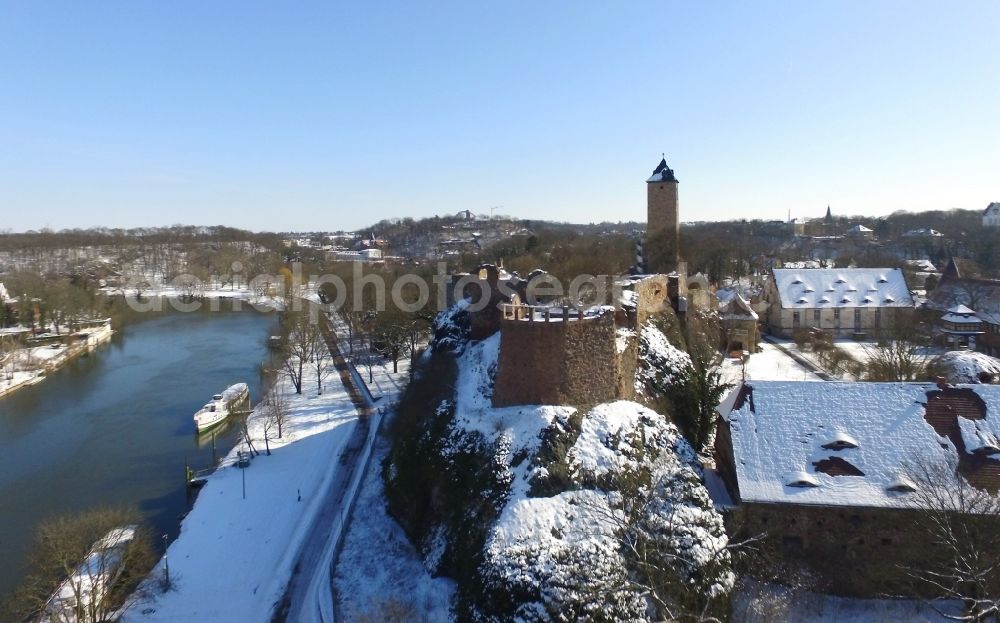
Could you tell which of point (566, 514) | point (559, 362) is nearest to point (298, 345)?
point (559, 362)

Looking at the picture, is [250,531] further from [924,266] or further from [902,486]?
[924,266]

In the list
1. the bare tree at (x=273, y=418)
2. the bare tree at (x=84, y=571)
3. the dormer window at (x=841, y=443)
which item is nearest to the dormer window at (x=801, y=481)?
the dormer window at (x=841, y=443)

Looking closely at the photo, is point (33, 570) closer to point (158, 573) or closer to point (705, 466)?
point (158, 573)

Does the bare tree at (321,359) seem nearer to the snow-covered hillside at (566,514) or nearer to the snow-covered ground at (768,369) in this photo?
the snow-covered hillside at (566,514)

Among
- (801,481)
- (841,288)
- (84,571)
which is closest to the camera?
(801,481)

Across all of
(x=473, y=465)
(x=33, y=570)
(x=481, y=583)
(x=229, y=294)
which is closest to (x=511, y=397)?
(x=473, y=465)

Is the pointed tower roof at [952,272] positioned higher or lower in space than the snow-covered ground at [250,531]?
higher

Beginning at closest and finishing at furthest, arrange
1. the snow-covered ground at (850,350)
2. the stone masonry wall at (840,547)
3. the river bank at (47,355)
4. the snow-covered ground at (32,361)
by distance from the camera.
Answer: the stone masonry wall at (840,547) → the snow-covered ground at (850,350) → the snow-covered ground at (32,361) → the river bank at (47,355)
